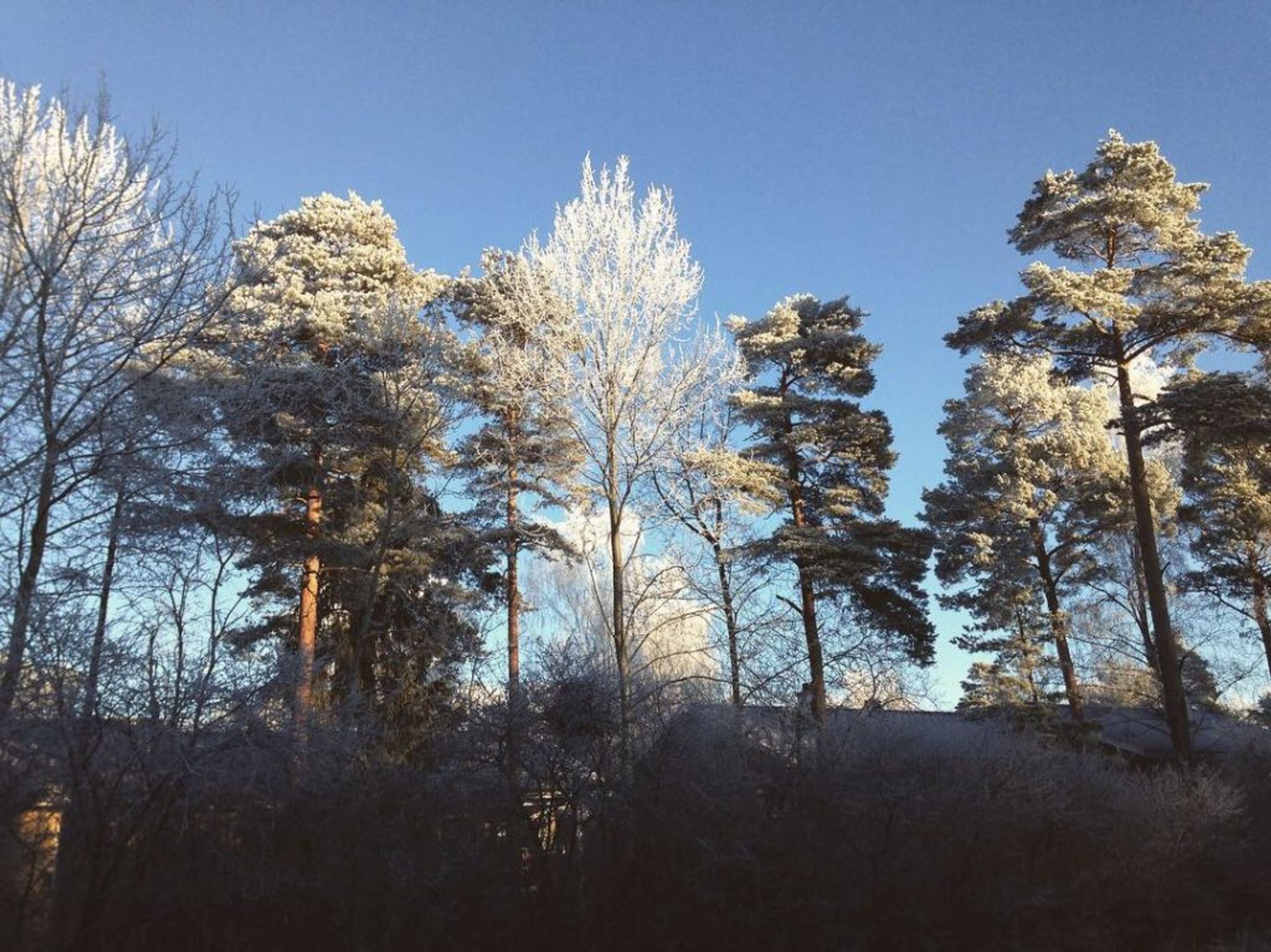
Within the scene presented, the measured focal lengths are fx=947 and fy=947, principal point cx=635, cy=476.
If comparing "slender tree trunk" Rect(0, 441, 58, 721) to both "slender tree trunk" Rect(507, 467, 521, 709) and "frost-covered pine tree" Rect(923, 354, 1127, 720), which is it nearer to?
"slender tree trunk" Rect(507, 467, 521, 709)

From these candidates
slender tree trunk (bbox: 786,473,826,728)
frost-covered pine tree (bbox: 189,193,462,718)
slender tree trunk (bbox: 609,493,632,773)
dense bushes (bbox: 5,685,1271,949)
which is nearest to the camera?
dense bushes (bbox: 5,685,1271,949)

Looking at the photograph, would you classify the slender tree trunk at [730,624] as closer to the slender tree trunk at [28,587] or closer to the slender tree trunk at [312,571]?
the slender tree trunk at [312,571]

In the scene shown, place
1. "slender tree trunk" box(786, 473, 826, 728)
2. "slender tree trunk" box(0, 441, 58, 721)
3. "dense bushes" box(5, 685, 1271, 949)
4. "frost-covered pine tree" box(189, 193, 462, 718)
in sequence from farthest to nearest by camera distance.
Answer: "slender tree trunk" box(786, 473, 826, 728), "frost-covered pine tree" box(189, 193, 462, 718), "dense bushes" box(5, 685, 1271, 949), "slender tree trunk" box(0, 441, 58, 721)

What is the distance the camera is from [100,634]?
29.6 feet

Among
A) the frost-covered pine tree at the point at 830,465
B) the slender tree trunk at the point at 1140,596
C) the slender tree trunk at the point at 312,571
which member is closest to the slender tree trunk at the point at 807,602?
the frost-covered pine tree at the point at 830,465

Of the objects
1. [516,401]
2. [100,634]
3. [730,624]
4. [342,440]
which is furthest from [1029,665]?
[100,634]

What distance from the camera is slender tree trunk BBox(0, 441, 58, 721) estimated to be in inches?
325

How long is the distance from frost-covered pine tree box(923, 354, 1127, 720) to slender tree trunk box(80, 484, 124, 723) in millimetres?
20693

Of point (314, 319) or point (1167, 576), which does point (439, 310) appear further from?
point (1167, 576)

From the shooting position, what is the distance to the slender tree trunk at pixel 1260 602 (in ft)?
92.6

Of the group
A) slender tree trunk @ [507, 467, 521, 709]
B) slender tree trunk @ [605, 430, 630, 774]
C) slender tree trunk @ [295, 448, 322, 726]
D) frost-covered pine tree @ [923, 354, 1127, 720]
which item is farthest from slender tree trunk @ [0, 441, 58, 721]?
frost-covered pine tree @ [923, 354, 1127, 720]

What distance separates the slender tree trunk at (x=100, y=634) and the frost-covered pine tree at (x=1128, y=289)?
720 inches

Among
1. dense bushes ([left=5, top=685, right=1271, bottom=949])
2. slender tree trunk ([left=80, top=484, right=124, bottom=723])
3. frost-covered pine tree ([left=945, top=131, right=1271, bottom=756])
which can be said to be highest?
frost-covered pine tree ([left=945, top=131, right=1271, bottom=756])

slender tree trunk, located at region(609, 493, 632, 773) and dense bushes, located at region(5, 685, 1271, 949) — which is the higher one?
slender tree trunk, located at region(609, 493, 632, 773)
